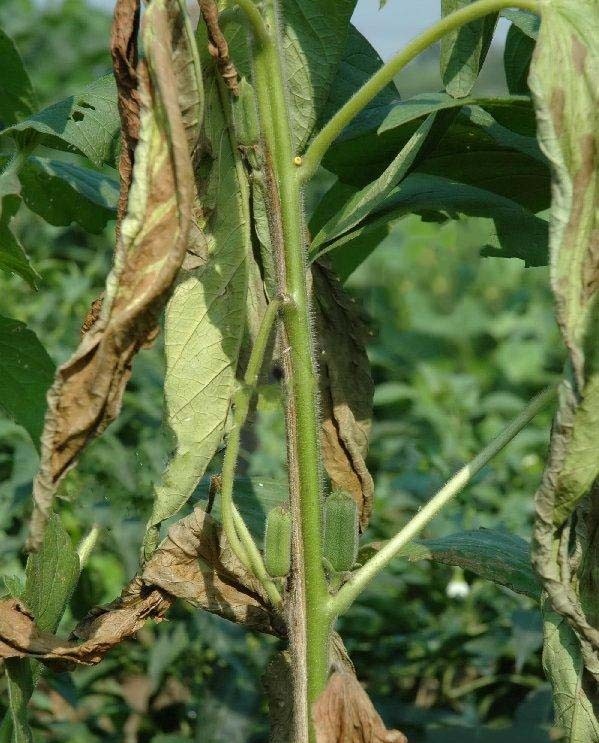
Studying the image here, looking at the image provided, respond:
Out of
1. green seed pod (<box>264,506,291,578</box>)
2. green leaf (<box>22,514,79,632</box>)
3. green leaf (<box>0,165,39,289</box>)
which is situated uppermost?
green leaf (<box>0,165,39,289</box>)

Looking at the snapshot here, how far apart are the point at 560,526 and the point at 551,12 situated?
44cm

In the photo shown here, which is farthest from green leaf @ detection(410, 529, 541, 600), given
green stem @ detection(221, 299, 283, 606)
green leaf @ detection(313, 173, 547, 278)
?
green leaf @ detection(313, 173, 547, 278)

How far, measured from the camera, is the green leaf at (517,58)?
127 cm

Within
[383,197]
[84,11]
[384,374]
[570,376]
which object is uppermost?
[84,11]

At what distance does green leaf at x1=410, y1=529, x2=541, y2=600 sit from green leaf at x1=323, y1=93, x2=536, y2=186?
1.41 ft

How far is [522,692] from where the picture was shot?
2260 mm

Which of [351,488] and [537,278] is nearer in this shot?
[351,488]

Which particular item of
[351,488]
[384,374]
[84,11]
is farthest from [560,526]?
[84,11]

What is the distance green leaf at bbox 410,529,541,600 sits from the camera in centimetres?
124

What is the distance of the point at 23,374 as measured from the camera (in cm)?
140

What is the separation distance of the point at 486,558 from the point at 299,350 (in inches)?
13.9

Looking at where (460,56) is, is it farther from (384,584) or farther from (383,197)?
(384,584)

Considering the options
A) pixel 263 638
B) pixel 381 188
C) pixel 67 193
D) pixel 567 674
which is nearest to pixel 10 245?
pixel 67 193

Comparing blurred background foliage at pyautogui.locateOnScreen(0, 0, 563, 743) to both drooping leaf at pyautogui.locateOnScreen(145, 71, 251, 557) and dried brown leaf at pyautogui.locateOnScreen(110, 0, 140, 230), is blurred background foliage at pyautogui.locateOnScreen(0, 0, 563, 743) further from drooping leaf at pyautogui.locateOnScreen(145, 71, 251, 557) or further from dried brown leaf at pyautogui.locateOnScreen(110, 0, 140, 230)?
dried brown leaf at pyautogui.locateOnScreen(110, 0, 140, 230)
